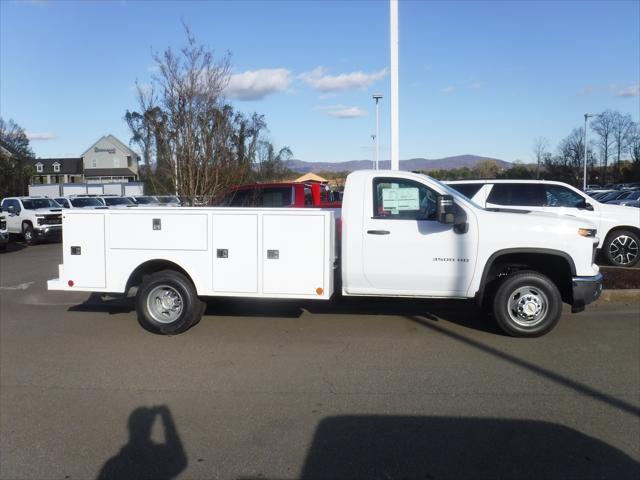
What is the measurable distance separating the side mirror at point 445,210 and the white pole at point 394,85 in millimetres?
4935

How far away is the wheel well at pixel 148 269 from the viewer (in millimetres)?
7496

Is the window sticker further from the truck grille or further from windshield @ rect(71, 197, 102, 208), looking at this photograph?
windshield @ rect(71, 197, 102, 208)

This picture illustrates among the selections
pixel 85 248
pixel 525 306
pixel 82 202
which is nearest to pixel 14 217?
pixel 82 202

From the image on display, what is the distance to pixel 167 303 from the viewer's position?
7516mm

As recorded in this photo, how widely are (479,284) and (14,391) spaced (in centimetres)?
513

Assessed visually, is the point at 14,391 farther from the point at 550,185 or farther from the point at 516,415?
the point at 550,185

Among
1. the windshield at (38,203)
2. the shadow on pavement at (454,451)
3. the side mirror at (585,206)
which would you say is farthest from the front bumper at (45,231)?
the shadow on pavement at (454,451)

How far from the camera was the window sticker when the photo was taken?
7.18 m

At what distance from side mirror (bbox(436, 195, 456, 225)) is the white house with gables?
317 feet

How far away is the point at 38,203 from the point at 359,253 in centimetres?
2034

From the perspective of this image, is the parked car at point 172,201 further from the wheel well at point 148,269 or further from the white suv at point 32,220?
the wheel well at point 148,269

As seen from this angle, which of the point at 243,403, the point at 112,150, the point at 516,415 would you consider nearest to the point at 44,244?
Answer: the point at 243,403

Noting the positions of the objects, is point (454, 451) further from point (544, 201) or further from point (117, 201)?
point (117, 201)

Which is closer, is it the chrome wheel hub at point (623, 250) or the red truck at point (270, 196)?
the chrome wheel hub at point (623, 250)
